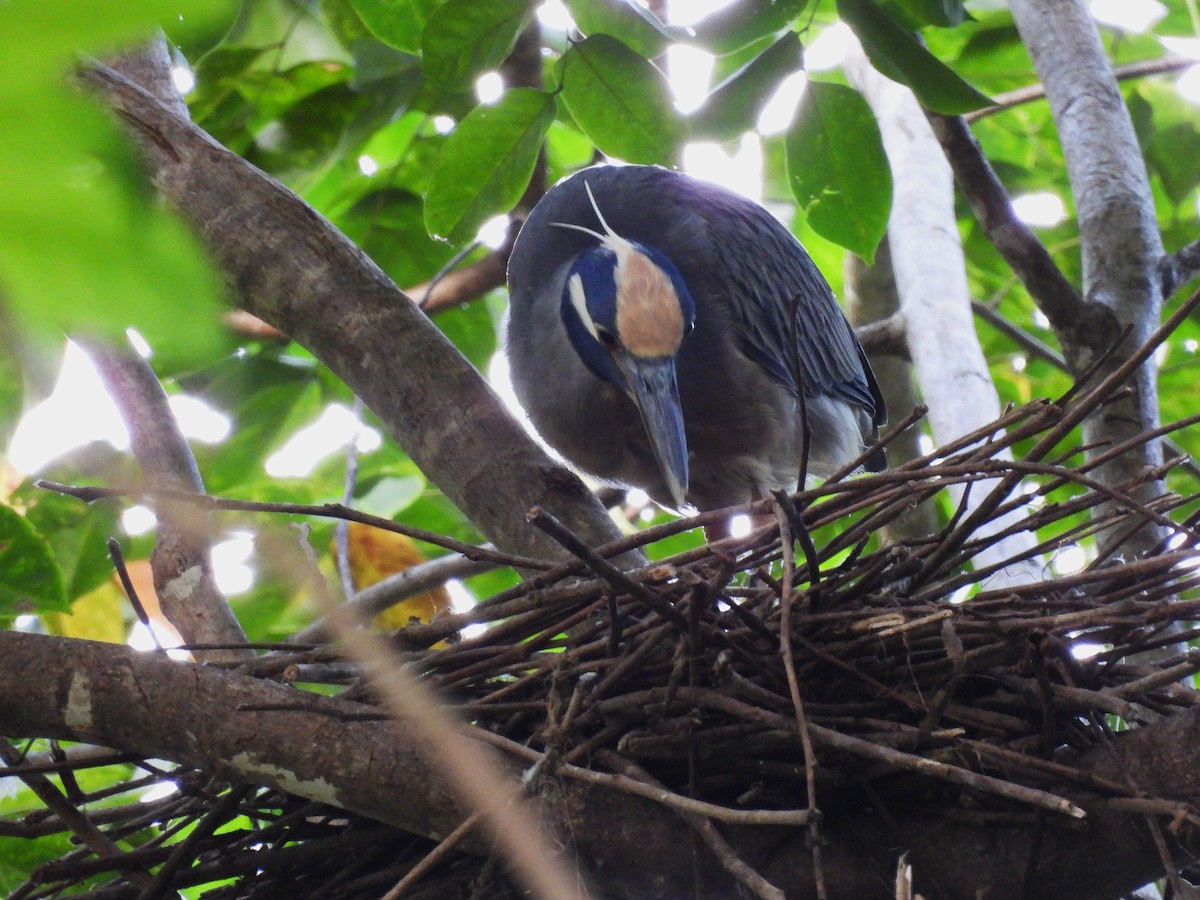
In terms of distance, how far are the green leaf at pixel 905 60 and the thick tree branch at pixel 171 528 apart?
1314mm

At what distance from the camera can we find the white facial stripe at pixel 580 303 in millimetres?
2564

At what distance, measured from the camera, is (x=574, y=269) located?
270 centimetres

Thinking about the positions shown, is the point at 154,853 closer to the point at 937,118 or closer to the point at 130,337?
the point at 130,337

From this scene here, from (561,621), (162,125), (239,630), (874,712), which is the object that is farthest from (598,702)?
(162,125)

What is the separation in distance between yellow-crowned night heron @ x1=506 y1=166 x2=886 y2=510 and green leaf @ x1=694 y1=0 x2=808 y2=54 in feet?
2.02

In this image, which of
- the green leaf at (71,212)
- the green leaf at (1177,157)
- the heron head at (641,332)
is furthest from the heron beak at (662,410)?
the green leaf at (71,212)

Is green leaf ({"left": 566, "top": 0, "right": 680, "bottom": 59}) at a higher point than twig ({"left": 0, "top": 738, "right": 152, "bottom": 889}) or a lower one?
higher

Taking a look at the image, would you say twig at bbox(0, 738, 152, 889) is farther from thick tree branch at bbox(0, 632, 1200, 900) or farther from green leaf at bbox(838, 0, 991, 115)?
green leaf at bbox(838, 0, 991, 115)

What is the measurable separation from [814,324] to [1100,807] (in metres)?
2.07

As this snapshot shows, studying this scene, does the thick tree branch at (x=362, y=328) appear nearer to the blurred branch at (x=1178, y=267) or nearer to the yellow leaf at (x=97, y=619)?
the yellow leaf at (x=97, y=619)

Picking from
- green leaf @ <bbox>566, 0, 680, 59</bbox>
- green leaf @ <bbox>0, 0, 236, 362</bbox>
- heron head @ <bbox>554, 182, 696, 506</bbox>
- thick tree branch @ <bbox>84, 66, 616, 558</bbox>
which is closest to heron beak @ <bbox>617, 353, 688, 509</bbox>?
heron head @ <bbox>554, 182, 696, 506</bbox>

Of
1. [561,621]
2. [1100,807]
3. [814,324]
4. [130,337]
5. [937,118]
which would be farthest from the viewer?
[814,324]

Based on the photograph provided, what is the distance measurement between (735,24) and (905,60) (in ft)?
1.00

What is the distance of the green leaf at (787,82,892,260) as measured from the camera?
86.0 inches
